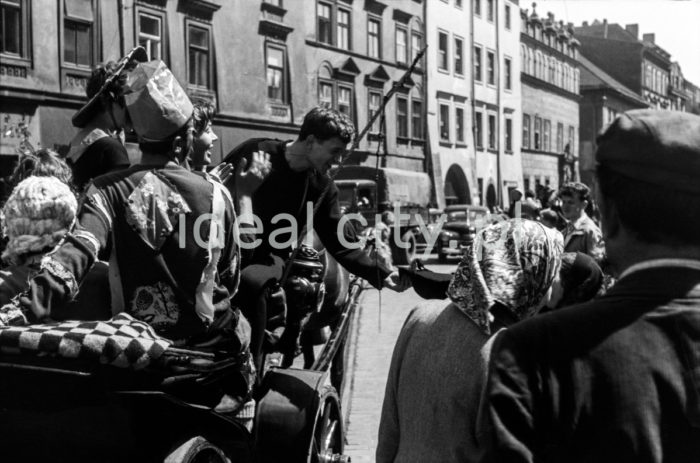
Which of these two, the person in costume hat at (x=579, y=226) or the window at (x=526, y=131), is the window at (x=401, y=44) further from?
the person in costume hat at (x=579, y=226)

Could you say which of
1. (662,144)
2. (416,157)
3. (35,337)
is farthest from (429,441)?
(416,157)

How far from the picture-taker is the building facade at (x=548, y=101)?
5753 centimetres

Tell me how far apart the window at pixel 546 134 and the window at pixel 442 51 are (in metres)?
16.0

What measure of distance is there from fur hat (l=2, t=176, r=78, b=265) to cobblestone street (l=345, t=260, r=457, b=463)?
2304 millimetres

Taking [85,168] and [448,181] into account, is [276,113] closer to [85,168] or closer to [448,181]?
[448,181]

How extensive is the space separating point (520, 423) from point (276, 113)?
29343 millimetres

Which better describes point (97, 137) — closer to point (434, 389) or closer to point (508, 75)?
point (434, 389)

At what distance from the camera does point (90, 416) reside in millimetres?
2957

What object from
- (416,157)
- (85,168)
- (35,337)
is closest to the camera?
(35,337)

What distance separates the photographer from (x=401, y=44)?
40875 millimetres

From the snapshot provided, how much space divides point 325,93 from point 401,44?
25.2 feet

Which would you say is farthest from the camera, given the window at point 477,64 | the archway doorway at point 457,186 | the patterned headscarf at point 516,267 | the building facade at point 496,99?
the building facade at point 496,99

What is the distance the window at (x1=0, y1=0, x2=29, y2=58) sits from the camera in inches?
806

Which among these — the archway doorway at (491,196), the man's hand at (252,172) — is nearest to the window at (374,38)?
the archway doorway at (491,196)
